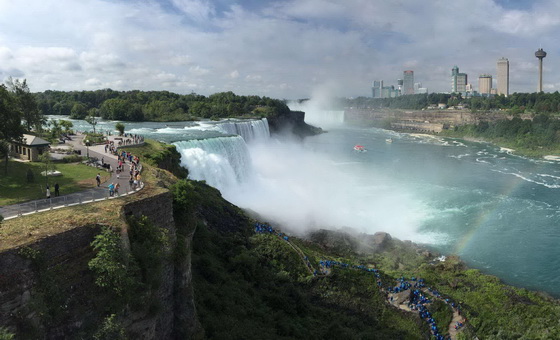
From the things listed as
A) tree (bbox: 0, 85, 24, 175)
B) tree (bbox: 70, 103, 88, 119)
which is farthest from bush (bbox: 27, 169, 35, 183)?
tree (bbox: 70, 103, 88, 119)

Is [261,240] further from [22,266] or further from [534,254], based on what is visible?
[534,254]

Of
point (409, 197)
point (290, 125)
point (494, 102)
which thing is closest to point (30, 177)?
point (409, 197)

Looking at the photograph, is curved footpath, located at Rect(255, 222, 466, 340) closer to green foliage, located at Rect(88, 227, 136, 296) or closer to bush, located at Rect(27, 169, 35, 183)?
green foliage, located at Rect(88, 227, 136, 296)

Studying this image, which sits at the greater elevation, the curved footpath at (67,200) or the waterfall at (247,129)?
the waterfall at (247,129)

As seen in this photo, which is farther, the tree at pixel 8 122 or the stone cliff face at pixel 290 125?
the stone cliff face at pixel 290 125

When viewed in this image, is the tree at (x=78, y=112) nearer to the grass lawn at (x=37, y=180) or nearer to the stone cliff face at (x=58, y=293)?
the grass lawn at (x=37, y=180)

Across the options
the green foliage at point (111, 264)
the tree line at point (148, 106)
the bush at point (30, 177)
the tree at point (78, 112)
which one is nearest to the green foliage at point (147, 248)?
the green foliage at point (111, 264)
